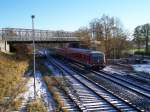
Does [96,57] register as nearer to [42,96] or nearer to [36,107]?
[42,96]

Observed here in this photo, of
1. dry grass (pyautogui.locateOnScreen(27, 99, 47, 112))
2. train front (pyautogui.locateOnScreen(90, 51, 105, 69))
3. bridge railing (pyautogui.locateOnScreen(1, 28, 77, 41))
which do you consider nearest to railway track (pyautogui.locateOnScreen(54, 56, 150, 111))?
dry grass (pyautogui.locateOnScreen(27, 99, 47, 112))

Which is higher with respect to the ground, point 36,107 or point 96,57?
point 96,57

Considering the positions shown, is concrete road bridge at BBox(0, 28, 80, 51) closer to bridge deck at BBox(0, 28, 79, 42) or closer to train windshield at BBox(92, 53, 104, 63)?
bridge deck at BBox(0, 28, 79, 42)

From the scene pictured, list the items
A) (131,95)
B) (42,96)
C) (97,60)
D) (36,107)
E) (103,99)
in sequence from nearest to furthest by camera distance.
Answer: (36,107) < (103,99) < (42,96) < (131,95) < (97,60)

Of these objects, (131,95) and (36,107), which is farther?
(131,95)

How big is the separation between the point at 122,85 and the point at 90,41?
49934mm

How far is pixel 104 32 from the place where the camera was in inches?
3017

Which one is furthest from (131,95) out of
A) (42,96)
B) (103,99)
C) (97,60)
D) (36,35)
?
(36,35)

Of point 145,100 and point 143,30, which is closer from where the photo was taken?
point 145,100

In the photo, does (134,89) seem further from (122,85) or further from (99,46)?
(99,46)

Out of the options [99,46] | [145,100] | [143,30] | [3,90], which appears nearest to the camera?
[145,100]

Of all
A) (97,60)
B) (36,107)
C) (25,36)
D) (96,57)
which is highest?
(25,36)

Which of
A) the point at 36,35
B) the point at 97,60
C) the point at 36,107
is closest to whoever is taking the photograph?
the point at 36,107

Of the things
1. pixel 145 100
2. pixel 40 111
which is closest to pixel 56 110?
pixel 40 111
